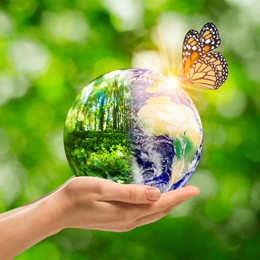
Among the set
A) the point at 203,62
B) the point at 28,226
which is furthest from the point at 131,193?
the point at 203,62

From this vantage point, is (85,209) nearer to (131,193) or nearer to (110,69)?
(131,193)

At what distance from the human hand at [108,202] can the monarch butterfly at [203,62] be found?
47 cm

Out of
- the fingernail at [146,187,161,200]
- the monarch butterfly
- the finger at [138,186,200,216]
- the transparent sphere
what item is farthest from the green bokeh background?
the fingernail at [146,187,161,200]

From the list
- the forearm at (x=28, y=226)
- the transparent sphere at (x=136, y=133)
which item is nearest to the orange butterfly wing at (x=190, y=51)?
the transparent sphere at (x=136, y=133)

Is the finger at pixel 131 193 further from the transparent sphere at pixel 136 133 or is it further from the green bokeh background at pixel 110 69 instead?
the green bokeh background at pixel 110 69

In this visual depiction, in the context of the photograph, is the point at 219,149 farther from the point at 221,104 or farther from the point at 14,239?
the point at 14,239

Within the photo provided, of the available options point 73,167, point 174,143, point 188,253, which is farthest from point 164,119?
point 188,253

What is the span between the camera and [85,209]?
195cm

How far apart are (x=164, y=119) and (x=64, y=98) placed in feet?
6.38

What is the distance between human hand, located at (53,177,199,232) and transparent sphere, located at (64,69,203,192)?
0.28 ft

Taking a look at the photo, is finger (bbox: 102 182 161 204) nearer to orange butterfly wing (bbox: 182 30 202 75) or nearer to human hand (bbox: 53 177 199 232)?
human hand (bbox: 53 177 199 232)

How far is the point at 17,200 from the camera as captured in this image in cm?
402

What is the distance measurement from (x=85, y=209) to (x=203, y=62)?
749 millimetres

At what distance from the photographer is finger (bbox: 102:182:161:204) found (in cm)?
189
